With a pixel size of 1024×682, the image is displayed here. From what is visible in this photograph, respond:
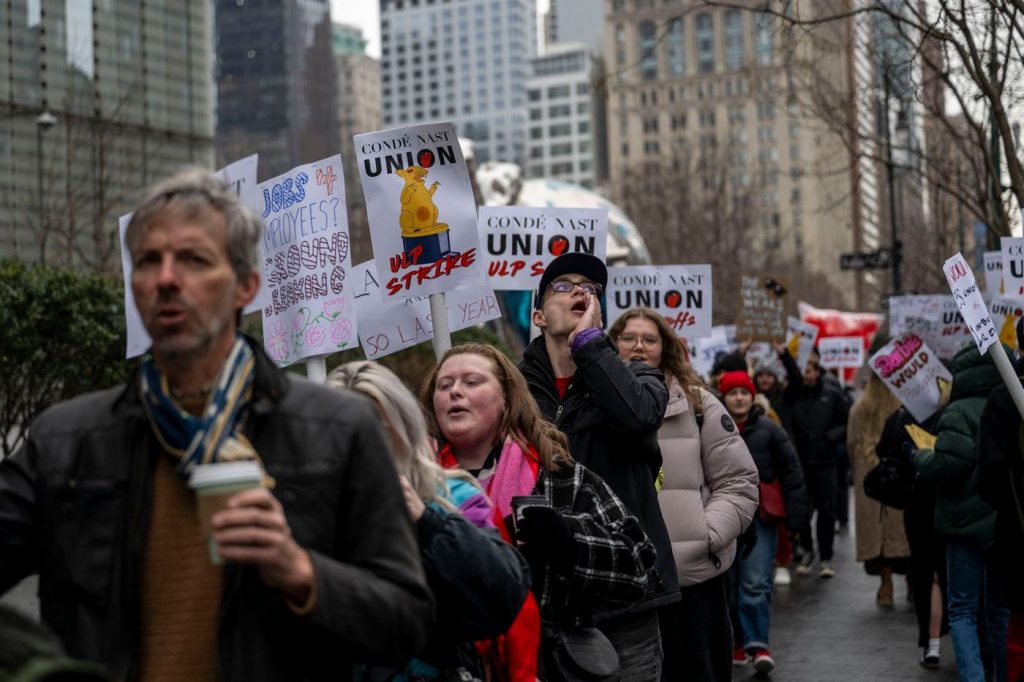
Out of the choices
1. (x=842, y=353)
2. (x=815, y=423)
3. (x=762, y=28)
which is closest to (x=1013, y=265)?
(x=762, y=28)

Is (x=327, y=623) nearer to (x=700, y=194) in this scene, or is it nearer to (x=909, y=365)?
(x=909, y=365)

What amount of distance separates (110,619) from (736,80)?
125m

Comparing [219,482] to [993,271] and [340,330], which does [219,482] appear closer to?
[340,330]

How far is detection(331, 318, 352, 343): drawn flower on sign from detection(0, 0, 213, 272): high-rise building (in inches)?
692

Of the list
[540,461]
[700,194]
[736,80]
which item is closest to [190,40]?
[700,194]

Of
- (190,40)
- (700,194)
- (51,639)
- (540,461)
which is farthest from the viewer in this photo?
(700,194)

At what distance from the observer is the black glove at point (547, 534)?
4.15 meters

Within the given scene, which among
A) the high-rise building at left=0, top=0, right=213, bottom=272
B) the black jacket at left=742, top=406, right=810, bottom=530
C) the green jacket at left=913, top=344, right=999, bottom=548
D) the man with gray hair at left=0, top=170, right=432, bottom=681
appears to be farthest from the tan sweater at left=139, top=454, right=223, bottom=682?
the high-rise building at left=0, top=0, right=213, bottom=272

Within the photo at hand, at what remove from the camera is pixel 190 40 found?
3259 cm

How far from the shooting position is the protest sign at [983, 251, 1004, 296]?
1050 cm

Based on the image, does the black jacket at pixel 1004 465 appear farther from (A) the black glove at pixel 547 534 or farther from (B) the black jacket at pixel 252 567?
(B) the black jacket at pixel 252 567

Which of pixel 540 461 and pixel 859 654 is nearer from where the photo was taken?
pixel 540 461

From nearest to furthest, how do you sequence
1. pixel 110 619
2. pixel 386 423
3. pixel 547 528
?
pixel 110 619, pixel 386 423, pixel 547 528

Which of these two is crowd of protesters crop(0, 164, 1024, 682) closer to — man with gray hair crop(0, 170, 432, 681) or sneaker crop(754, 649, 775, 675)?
man with gray hair crop(0, 170, 432, 681)
